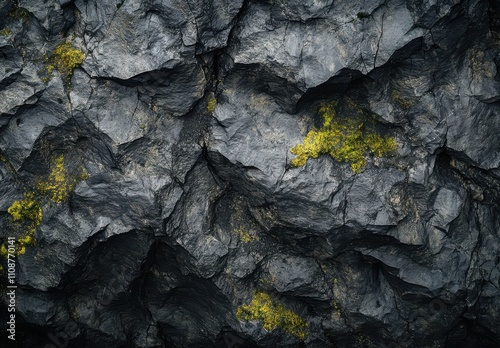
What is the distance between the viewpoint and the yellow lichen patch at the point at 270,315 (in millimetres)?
6969

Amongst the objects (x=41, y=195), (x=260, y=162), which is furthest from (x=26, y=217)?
(x=260, y=162)

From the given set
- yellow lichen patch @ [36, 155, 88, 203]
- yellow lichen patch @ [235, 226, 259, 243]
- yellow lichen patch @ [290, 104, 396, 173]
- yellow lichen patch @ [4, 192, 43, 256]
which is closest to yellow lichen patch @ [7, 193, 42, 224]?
yellow lichen patch @ [4, 192, 43, 256]

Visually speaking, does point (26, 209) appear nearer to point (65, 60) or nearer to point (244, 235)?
point (65, 60)

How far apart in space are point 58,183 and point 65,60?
1.70 metres

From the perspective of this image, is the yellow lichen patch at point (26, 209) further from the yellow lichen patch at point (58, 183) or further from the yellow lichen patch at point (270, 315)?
the yellow lichen patch at point (270, 315)

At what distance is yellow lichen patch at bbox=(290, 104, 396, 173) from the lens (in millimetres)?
6363

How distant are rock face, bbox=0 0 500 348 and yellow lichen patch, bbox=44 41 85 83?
0.06 metres

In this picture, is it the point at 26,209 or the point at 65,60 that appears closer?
the point at 65,60

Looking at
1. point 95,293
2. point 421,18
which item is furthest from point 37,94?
point 421,18

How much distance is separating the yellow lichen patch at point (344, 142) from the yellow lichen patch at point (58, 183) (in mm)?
3141

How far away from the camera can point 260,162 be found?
6.32m

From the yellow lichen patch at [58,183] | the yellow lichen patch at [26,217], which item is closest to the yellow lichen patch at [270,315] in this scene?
the yellow lichen patch at [58,183]

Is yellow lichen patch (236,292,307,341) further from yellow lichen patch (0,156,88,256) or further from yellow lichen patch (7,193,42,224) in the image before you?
yellow lichen patch (7,193,42,224)

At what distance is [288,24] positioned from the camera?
A: 236 inches
